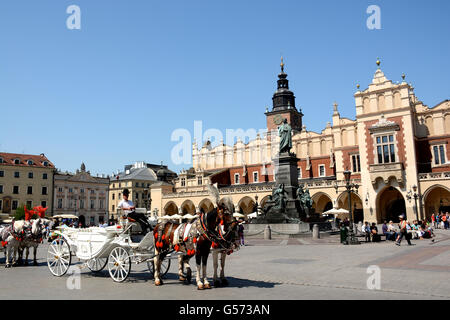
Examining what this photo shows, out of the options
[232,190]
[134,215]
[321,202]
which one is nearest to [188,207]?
[232,190]

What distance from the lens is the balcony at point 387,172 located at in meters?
41.7

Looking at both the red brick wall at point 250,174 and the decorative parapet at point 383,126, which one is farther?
the red brick wall at point 250,174

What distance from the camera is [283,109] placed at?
218 ft

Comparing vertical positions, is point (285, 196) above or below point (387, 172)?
below

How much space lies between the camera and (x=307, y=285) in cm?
834

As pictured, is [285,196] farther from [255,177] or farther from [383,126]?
[255,177]

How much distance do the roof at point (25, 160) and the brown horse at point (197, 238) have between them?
61.4 meters

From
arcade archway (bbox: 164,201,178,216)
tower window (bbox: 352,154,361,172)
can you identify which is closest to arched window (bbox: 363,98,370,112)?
tower window (bbox: 352,154,361,172)

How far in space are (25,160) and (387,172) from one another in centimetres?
5589

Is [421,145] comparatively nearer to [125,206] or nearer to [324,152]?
[324,152]

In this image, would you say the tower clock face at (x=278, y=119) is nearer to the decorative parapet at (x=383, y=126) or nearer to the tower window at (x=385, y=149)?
the decorative parapet at (x=383, y=126)

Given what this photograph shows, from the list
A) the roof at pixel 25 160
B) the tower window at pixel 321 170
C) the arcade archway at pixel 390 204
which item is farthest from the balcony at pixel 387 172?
the roof at pixel 25 160

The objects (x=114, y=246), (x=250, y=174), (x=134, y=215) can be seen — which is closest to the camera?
(x=114, y=246)
